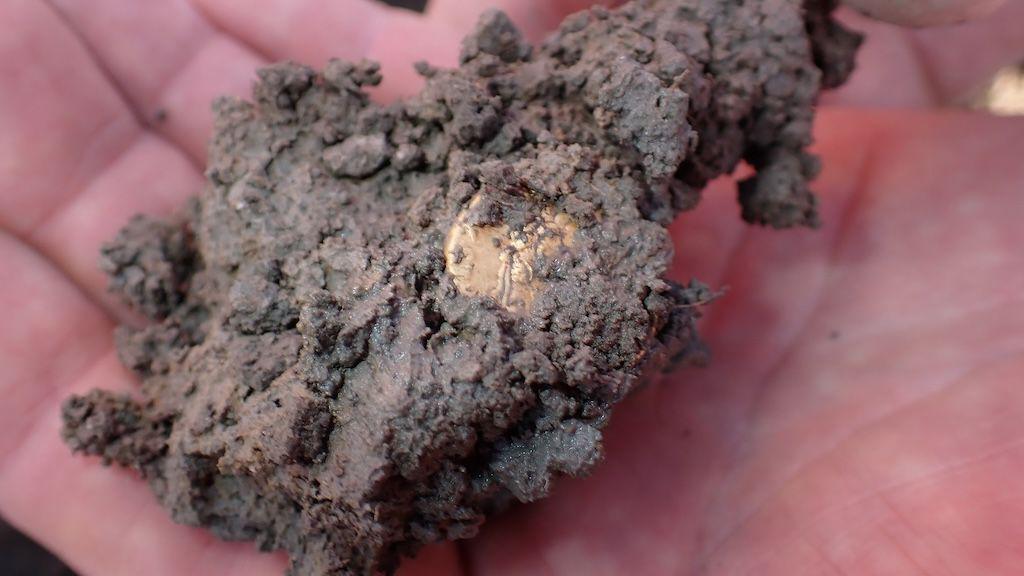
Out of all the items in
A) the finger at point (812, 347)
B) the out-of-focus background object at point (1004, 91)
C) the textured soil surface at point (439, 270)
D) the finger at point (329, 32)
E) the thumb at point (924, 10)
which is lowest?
the out-of-focus background object at point (1004, 91)

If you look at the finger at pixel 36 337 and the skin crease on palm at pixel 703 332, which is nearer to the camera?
the skin crease on palm at pixel 703 332

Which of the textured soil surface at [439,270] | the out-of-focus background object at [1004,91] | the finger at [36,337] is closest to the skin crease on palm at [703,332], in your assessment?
the finger at [36,337]

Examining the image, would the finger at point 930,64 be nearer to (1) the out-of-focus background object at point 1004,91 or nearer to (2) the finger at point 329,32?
(1) the out-of-focus background object at point 1004,91

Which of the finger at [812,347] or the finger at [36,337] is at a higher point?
the finger at [36,337]

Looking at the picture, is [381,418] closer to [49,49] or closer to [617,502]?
[617,502]

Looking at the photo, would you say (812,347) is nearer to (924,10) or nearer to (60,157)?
(924,10)

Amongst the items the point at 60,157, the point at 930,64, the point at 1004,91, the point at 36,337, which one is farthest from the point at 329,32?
the point at 1004,91
